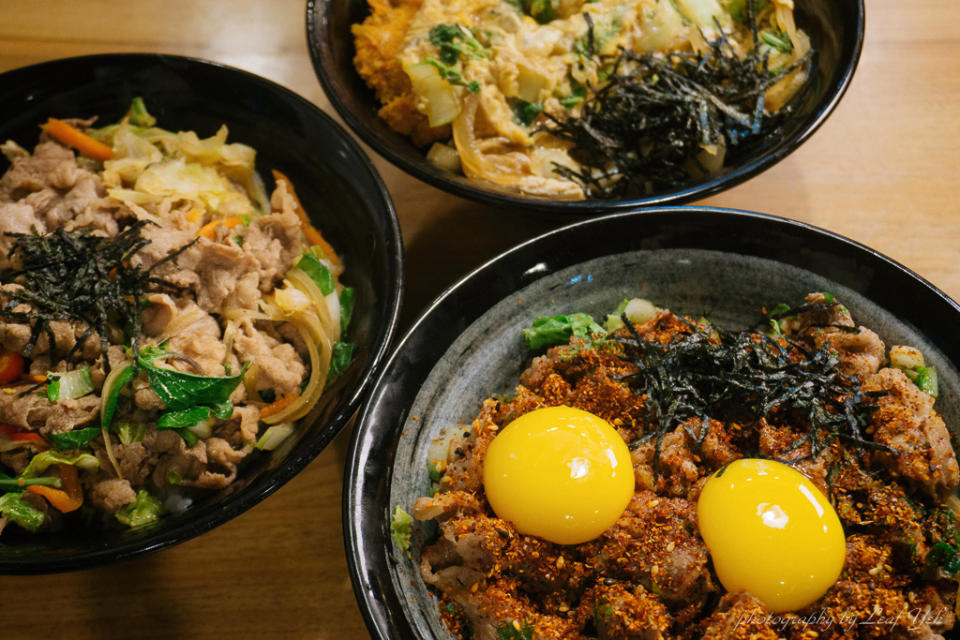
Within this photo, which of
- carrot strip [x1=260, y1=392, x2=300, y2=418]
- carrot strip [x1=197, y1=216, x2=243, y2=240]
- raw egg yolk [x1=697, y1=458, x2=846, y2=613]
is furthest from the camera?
carrot strip [x1=197, y1=216, x2=243, y2=240]

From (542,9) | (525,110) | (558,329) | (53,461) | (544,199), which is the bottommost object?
(53,461)

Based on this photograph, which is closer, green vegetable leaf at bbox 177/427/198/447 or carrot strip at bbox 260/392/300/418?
green vegetable leaf at bbox 177/427/198/447

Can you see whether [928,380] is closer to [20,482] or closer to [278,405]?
[278,405]

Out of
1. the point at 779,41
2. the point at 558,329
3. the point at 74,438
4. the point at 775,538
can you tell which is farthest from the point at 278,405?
the point at 779,41

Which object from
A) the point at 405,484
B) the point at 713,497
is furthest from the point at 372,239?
the point at 713,497

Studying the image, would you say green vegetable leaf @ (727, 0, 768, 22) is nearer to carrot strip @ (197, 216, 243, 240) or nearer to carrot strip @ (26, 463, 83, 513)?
carrot strip @ (197, 216, 243, 240)

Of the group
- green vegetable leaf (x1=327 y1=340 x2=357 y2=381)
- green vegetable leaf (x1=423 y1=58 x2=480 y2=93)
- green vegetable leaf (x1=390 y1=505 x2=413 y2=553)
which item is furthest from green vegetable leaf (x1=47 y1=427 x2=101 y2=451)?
green vegetable leaf (x1=423 y1=58 x2=480 y2=93)

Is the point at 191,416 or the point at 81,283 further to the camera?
the point at 81,283
